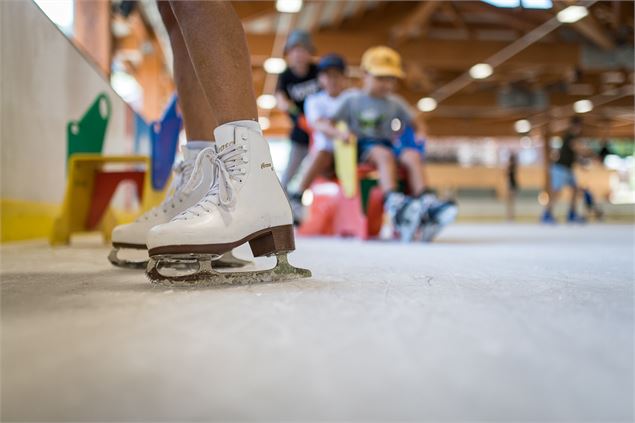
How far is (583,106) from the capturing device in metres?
11.2

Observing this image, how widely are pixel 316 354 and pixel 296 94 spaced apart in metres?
3.32

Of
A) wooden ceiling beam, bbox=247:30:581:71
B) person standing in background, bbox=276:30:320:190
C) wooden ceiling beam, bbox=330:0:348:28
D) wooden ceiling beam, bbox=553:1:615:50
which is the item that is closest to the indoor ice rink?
person standing in background, bbox=276:30:320:190

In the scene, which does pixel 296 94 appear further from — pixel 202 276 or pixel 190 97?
pixel 202 276

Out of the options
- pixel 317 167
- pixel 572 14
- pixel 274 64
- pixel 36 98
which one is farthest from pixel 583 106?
pixel 36 98

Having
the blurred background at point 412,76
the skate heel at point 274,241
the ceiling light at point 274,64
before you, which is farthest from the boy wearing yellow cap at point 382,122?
the ceiling light at point 274,64

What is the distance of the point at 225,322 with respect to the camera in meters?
0.58

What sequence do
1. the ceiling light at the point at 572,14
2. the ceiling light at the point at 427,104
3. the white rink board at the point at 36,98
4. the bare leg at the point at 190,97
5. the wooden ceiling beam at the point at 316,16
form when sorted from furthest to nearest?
the ceiling light at the point at 427,104 < the wooden ceiling beam at the point at 316,16 < the ceiling light at the point at 572,14 < the white rink board at the point at 36,98 < the bare leg at the point at 190,97

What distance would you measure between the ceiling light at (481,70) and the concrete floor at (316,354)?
26.3 ft

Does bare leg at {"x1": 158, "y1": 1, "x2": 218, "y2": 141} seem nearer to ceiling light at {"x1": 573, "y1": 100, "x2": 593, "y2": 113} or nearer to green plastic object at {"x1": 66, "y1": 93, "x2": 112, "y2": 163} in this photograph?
green plastic object at {"x1": 66, "y1": 93, "x2": 112, "y2": 163}

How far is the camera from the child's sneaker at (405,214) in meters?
A: 2.43

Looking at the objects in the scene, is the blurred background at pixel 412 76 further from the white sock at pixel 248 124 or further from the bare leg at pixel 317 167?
the white sock at pixel 248 124

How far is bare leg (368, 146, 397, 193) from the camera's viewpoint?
256 cm

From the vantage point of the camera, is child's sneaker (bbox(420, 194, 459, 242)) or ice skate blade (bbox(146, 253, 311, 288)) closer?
ice skate blade (bbox(146, 253, 311, 288))

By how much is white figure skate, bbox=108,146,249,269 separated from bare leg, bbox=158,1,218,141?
0.20 ft
